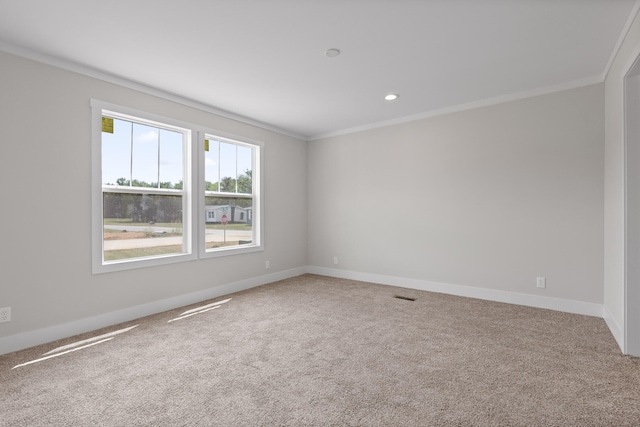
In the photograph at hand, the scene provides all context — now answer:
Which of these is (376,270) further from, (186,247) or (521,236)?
(186,247)

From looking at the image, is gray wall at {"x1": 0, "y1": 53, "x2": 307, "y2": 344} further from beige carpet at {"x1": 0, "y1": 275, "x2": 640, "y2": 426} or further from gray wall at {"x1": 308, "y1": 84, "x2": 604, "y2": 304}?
gray wall at {"x1": 308, "y1": 84, "x2": 604, "y2": 304}

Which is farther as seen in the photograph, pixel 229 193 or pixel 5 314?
pixel 229 193

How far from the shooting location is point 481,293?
4129mm

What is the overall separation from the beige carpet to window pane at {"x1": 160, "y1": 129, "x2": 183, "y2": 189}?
161cm

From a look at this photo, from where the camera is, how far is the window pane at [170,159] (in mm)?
3826

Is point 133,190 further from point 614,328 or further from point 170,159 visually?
point 614,328

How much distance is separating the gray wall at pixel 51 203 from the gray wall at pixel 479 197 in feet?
9.77

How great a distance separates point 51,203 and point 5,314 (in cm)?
99

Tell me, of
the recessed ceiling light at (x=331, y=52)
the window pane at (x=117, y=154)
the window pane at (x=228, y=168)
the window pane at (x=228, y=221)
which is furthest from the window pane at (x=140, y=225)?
the recessed ceiling light at (x=331, y=52)

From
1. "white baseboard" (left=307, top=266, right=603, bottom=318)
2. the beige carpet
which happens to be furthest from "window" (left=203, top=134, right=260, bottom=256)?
"white baseboard" (left=307, top=266, right=603, bottom=318)

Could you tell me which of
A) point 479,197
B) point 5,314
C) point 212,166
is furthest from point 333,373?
→ point 212,166

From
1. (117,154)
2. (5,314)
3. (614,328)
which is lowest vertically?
(614,328)

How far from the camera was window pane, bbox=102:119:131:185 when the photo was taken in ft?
10.9

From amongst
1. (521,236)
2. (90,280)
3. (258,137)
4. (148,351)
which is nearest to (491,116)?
(521,236)
